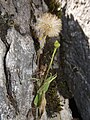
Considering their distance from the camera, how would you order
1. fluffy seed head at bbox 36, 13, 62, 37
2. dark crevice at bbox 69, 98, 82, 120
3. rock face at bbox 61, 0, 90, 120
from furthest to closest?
dark crevice at bbox 69, 98, 82, 120 < rock face at bbox 61, 0, 90, 120 < fluffy seed head at bbox 36, 13, 62, 37

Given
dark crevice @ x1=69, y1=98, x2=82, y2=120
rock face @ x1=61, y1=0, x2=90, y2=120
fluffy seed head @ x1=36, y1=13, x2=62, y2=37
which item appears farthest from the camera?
dark crevice @ x1=69, y1=98, x2=82, y2=120

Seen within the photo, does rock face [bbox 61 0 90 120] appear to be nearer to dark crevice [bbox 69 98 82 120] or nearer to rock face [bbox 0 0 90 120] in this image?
rock face [bbox 0 0 90 120]

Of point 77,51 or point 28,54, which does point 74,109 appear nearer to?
point 77,51

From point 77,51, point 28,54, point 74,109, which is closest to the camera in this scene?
point 28,54

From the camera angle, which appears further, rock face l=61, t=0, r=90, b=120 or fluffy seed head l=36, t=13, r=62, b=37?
rock face l=61, t=0, r=90, b=120

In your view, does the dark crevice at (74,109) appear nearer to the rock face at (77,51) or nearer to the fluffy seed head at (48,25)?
the rock face at (77,51)

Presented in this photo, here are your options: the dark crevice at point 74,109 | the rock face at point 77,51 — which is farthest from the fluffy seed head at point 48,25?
the dark crevice at point 74,109

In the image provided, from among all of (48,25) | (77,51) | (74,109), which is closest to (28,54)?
(48,25)

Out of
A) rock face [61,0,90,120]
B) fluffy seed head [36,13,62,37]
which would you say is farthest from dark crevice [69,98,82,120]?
fluffy seed head [36,13,62,37]
